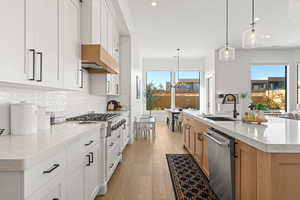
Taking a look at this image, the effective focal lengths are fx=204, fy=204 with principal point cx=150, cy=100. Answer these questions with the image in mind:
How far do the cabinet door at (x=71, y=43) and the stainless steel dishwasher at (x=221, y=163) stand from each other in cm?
173

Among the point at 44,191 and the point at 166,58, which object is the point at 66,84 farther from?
the point at 166,58

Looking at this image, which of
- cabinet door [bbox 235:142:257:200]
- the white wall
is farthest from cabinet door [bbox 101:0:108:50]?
the white wall

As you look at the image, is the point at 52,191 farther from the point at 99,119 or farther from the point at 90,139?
the point at 99,119

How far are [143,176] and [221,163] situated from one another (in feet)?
4.48

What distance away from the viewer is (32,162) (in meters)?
0.99

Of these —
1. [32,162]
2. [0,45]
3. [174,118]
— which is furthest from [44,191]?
[174,118]

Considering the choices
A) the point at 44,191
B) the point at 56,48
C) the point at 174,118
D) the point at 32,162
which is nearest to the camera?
the point at 32,162

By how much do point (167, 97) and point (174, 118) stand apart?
9.63 ft

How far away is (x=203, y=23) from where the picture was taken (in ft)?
18.7

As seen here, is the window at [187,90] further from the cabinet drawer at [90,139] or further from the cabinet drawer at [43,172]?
the cabinet drawer at [43,172]

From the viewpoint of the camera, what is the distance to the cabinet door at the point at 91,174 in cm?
196

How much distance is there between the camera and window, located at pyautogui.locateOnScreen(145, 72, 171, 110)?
1053cm

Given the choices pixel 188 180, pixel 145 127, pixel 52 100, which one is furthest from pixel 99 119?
pixel 145 127

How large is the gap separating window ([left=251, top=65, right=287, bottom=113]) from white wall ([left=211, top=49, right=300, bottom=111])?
0.23 m
